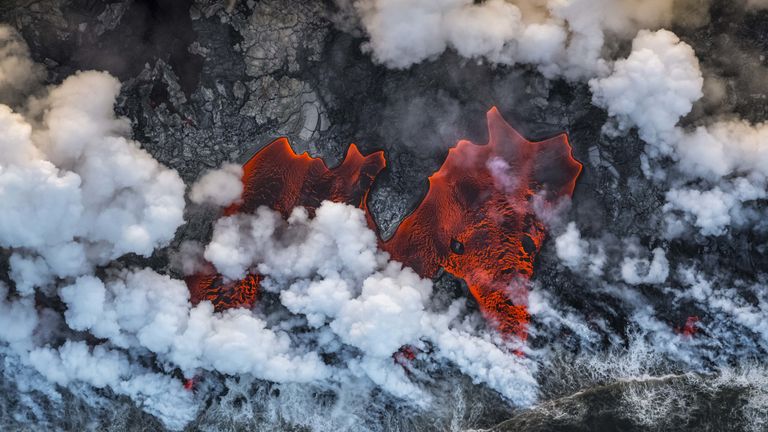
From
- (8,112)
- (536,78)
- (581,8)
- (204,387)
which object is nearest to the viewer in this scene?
(8,112)

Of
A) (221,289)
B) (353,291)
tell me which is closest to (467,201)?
(353,291)

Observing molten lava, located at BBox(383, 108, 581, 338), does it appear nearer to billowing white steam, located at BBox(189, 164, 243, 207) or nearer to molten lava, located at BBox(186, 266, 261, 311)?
molten lava, located at BBox(186, 266, 261, 311)

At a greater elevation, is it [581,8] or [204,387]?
[581,8]

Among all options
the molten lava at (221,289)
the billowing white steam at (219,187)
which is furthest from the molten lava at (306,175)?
the molten lava at (221,289)

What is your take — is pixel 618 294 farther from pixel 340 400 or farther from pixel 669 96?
pixel 340 400

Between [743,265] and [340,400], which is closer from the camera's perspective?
[743,265]

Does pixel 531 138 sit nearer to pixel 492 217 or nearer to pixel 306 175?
pixel 492 217

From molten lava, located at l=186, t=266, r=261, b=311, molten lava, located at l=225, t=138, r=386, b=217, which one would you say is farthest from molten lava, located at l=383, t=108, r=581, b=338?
molten lava, located at l=186, t=266, r=261, b=311

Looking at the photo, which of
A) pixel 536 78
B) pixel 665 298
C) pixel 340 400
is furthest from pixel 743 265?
pixel 340 400
